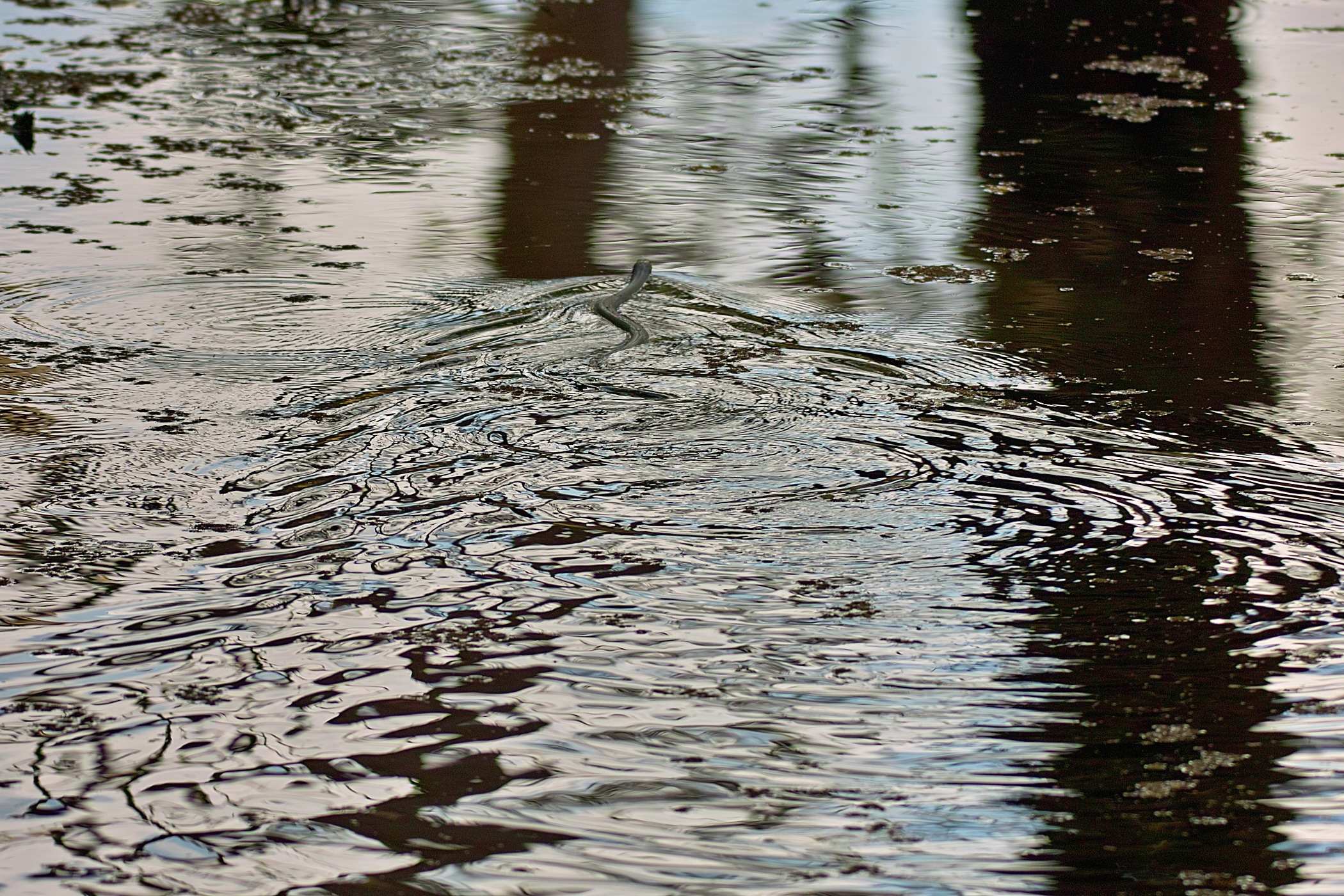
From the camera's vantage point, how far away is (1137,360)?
3.45 metres

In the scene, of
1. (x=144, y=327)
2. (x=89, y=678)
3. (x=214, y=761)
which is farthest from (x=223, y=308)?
(x=214, y=761)

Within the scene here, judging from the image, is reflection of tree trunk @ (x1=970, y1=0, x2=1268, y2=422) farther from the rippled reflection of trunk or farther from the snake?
the snake

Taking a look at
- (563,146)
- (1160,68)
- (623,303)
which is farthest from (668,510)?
(1160,68)

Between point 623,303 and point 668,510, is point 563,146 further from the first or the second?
point 668,510

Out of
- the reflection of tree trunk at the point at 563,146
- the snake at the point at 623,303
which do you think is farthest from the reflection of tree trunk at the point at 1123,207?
the reflection of tree trunk at the point at 563,146

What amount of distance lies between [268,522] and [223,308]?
4.34ft

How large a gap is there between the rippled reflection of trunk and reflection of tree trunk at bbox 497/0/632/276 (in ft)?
4.13

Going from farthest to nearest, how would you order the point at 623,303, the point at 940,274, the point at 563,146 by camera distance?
the point at 563,146
the point at 940,274
the point at 623,303

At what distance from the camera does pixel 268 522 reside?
2.54m

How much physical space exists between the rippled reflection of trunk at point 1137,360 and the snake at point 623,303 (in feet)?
3.00

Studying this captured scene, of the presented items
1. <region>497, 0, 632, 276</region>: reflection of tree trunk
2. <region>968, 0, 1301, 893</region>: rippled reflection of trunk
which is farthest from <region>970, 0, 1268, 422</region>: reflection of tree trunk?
<region>497, 0, 632, 276</region>: reflection of tree trunk

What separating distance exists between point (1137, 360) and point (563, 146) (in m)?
2.60

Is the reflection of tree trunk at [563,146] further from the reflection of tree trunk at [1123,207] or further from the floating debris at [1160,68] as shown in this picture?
the floating debris at [1160,68]

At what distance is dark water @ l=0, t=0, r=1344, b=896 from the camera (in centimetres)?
181
